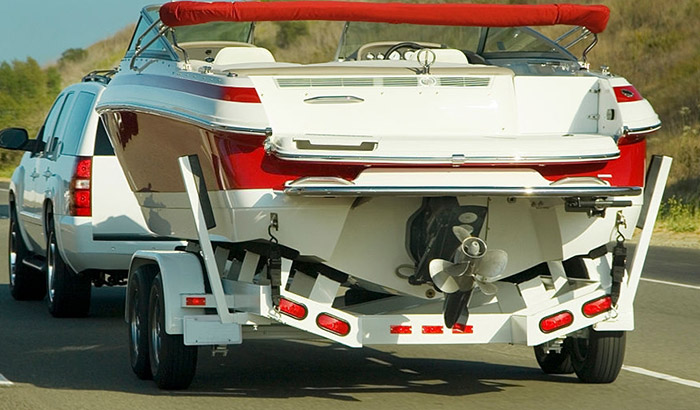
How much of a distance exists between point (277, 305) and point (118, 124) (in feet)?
7.77

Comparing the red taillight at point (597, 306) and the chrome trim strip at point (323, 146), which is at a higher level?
the chrome trim strip at point (323, 146)

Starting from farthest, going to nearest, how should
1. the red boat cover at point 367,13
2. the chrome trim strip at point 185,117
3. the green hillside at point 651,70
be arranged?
the green hillside at point 651,70
the red boat cover at point 367,13
the chrome trim strip at point 185,117

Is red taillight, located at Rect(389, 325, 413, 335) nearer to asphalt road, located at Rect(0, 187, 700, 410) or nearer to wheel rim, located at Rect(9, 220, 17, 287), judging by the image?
asphalt road, located at Rect(0, 187, 700, 410)

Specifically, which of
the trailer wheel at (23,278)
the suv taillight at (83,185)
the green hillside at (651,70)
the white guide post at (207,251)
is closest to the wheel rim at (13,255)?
the trailer wheel at (23,278)

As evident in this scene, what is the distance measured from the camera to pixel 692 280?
16.0 m

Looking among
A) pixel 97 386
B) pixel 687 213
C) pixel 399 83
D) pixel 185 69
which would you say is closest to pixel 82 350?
pixel 97 386

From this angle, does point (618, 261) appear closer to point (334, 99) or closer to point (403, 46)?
point (334, 99)

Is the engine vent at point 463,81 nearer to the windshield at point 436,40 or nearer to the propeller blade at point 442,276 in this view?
the propeller blade at point 442,276

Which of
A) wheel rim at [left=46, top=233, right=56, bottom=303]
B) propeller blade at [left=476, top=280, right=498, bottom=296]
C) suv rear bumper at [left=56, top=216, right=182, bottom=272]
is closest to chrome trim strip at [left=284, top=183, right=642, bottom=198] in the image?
propeller blade at [left=476, top=280, right=498, bottom=296]

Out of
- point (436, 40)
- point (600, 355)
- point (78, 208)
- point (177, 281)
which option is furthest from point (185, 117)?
point (78, 208)

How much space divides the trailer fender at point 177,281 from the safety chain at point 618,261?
7.78 feet

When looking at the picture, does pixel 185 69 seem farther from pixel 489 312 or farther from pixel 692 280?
pixel 692 280

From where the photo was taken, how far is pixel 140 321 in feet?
30.1

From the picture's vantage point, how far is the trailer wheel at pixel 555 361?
9.37 metres
